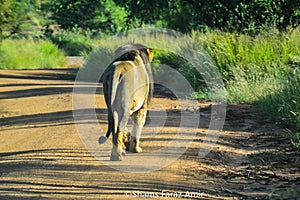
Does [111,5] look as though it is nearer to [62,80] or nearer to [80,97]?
[62,80]

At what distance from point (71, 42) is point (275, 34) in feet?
82.7

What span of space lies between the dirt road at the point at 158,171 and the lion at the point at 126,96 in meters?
0.33

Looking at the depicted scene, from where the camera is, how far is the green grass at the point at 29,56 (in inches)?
1135

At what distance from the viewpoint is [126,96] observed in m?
8.47

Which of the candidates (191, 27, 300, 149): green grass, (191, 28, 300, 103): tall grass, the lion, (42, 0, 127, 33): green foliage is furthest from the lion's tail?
(42, 0, 127, 33): green foliage

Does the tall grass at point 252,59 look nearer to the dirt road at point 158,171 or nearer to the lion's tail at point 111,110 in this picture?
the dirt road at point 158,171

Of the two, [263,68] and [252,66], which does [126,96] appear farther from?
[263,68]

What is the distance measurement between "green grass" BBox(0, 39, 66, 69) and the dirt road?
16.2m

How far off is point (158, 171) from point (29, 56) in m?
23.1

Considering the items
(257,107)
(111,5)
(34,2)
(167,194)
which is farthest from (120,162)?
(34,2)

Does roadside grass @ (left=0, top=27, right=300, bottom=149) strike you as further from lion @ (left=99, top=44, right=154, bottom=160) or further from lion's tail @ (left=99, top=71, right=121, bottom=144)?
lion's tail @ (left=99, top=71, right=121, bottom=144)

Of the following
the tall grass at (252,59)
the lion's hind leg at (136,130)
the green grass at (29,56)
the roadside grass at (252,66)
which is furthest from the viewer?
the green grass at (29,56)

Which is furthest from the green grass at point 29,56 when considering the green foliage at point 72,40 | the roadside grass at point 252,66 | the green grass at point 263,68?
the green grass at point 263,68

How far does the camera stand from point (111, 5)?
145 feet
